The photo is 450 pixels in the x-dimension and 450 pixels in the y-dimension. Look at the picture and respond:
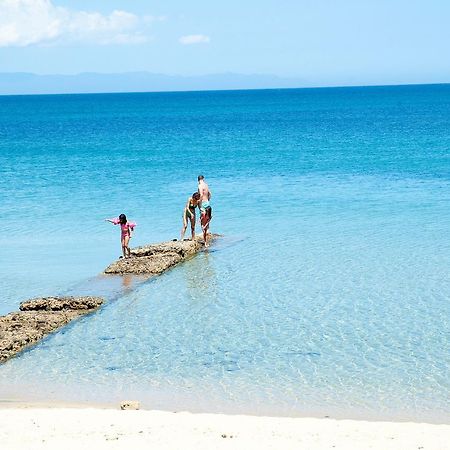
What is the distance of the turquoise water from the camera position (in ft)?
39.3

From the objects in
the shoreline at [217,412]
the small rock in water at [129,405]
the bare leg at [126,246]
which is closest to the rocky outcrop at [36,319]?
the shoreline at [217,412]

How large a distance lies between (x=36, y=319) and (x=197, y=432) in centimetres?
612

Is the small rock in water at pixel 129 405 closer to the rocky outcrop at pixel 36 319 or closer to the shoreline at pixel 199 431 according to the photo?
the shoreline at pixel 199 431

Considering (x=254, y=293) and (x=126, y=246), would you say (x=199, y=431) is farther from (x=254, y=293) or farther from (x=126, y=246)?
(x=126, y=246)

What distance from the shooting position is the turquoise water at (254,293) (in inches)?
472

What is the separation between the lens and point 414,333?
14164mm

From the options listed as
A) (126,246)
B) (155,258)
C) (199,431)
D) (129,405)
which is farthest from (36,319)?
(199,431)

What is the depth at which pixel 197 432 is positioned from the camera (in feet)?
32.0

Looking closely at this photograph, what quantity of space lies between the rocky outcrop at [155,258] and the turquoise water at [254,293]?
387 mm

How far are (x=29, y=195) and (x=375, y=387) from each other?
23.5 meters

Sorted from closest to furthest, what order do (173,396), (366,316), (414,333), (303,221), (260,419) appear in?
(260,419) → (173,396) → (414,333) → (366,316) → (303,221)

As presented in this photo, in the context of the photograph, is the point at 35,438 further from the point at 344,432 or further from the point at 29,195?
the point at 29,195

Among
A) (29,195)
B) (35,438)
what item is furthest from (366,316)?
(29,195)

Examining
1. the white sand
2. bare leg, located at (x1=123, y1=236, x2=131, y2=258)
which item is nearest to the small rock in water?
the white sand
